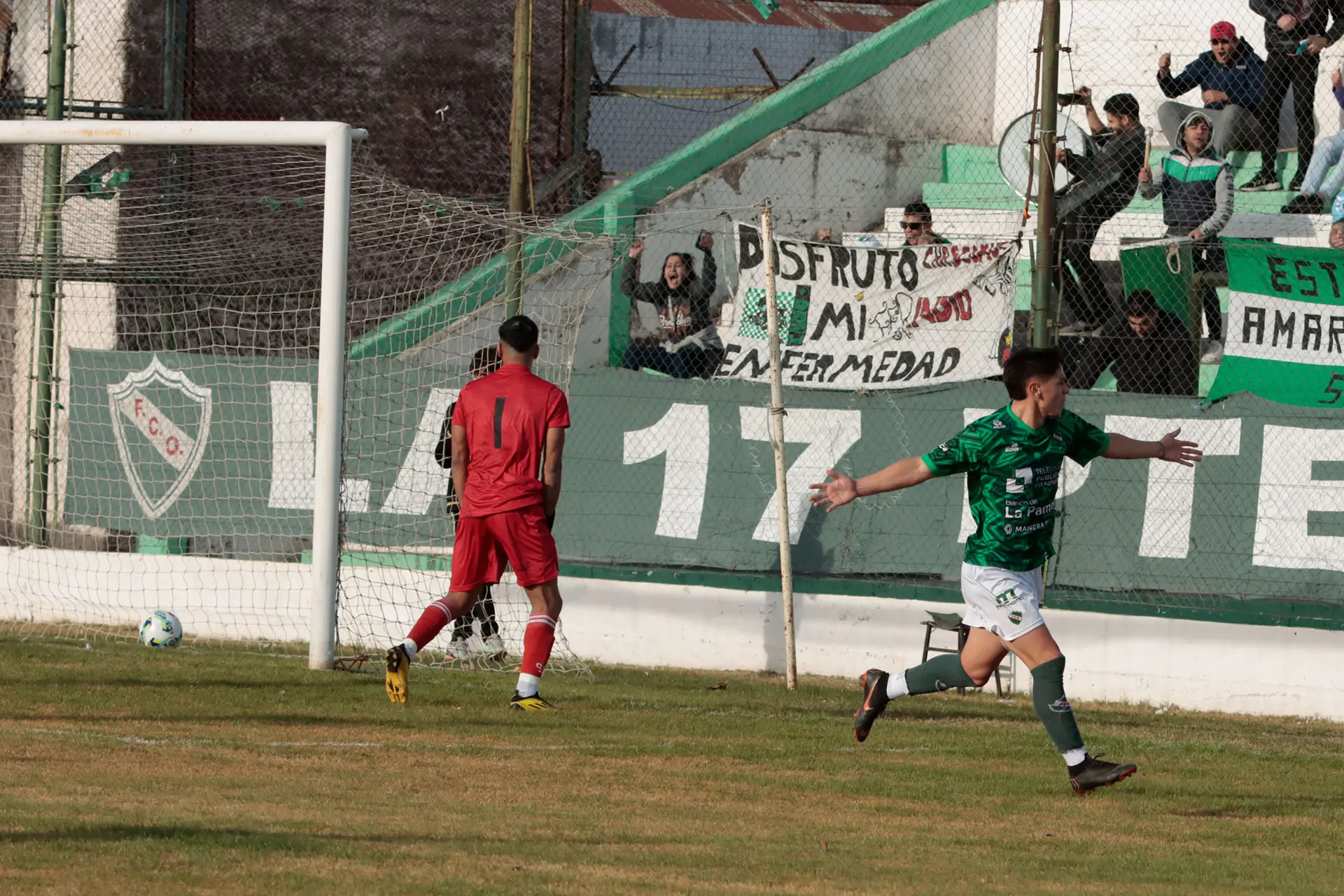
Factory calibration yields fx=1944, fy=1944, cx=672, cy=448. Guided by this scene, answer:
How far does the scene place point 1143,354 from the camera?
13180 millimetres

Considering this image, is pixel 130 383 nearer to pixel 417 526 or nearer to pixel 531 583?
pixel 417 526

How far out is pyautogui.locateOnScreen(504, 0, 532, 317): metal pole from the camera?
43.6ft

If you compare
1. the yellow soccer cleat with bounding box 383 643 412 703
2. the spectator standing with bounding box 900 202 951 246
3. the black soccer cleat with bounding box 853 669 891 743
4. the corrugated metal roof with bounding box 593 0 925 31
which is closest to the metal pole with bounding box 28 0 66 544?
the yellow soccer cleat with bounding box 383 643 412 703

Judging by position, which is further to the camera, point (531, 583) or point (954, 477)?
point (954, 477)

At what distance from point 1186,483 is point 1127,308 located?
1.49 meters

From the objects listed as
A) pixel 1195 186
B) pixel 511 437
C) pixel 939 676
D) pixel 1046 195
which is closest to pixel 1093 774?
pixel 939 676

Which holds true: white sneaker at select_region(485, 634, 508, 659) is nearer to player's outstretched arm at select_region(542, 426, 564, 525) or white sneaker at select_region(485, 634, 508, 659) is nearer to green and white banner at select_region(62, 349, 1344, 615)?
green and white banner at select_region(62, 349, 1344, 615)

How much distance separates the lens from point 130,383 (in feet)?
51.3

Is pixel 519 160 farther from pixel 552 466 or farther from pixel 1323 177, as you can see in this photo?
pixel 1323 177

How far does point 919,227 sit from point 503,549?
223 inches

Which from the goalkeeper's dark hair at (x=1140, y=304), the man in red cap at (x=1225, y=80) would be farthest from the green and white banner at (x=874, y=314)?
the man in red cap at (x=1225, y=80)

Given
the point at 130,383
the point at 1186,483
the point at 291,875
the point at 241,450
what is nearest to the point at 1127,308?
the point at 1186,483

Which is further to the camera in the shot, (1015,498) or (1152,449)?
(1152,449)

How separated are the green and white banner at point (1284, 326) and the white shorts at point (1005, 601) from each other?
181 inches
